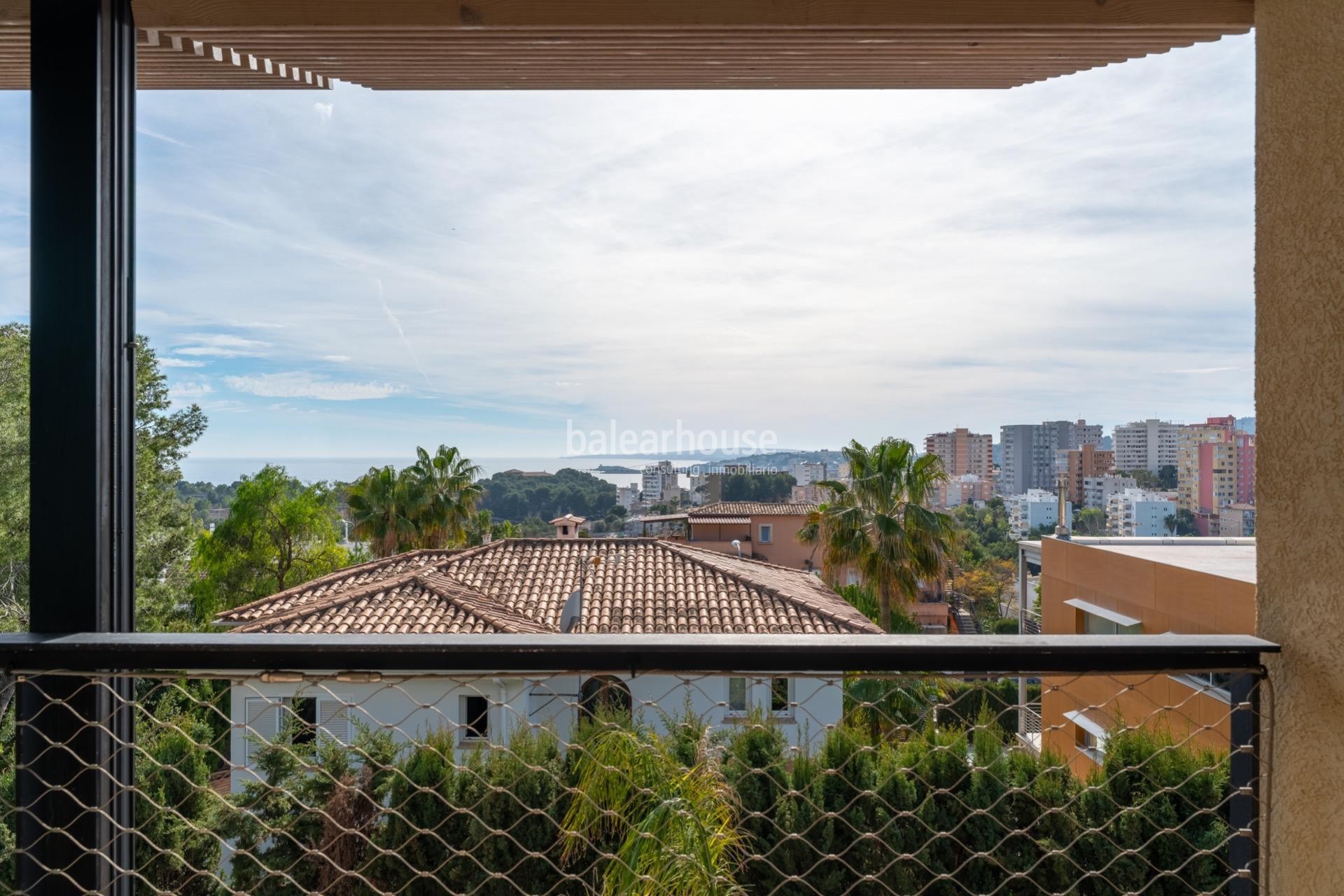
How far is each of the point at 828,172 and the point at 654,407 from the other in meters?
5.93

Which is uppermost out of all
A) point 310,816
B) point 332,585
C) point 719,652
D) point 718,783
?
point 719,652

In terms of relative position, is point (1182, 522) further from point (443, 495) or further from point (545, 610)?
point (443, 495)

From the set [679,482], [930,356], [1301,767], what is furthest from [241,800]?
[930,356]

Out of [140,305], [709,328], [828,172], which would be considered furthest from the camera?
[709,328]

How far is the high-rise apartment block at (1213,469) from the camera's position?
100 centimetres

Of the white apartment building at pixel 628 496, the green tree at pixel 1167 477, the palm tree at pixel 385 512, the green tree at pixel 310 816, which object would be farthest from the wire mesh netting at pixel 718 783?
the palm tree at pixel 385 512

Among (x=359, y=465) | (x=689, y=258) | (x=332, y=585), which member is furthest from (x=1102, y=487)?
(x=332, y=585)

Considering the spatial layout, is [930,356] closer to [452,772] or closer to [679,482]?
[679,482]

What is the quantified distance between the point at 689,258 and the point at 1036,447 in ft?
14.2

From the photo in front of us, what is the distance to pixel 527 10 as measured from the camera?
3.63 ft

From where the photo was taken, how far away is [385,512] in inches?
364

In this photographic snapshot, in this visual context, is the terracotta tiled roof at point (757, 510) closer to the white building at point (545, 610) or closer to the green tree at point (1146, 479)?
the white building at point (545, 610)

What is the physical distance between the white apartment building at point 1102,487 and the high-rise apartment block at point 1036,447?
18 centimetres

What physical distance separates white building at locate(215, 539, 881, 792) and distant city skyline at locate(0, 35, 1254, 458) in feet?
3.80
